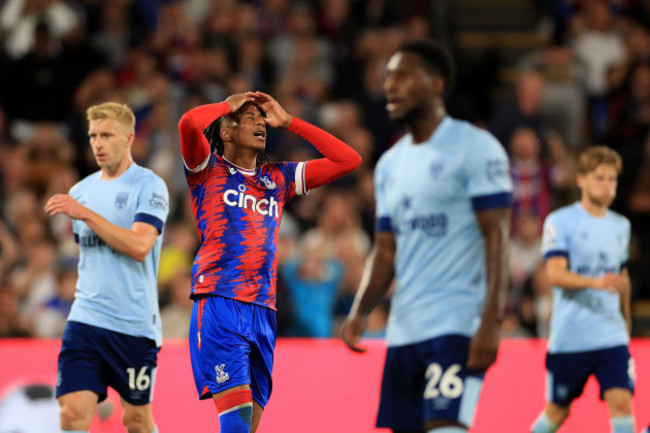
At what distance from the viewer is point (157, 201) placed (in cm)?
595

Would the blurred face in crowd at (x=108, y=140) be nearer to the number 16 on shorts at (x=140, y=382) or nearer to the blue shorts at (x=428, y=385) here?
the number 16 on shorts at (x=140, y=382)

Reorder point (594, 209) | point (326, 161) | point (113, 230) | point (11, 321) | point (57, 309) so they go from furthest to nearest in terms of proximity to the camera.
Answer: point (57, 309)
point (11, 321)
point (594, 209)
point (326, 161)
point (113, 230)

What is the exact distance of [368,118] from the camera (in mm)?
12289

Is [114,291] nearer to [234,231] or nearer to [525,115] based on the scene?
[234,231]

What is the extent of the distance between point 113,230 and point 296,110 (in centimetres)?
626

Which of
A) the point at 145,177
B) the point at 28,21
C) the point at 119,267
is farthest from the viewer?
the point at 28,21

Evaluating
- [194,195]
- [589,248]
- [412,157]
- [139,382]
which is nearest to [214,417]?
[139,382]

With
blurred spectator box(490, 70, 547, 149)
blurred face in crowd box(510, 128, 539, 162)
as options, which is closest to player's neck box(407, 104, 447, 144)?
blurred face in crowd box(510, 128, 539, 162)

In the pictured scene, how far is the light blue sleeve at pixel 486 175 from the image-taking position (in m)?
4.39

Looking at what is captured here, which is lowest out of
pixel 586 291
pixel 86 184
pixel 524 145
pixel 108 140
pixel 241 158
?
pixel 586 291

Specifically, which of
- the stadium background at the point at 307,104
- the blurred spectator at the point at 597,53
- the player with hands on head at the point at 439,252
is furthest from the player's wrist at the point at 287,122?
the blurred spectator at the point at 597,53

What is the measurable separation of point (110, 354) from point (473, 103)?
27.4 feet

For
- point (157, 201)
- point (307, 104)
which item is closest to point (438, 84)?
point (157, 201)

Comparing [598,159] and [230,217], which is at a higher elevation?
[598,159]
